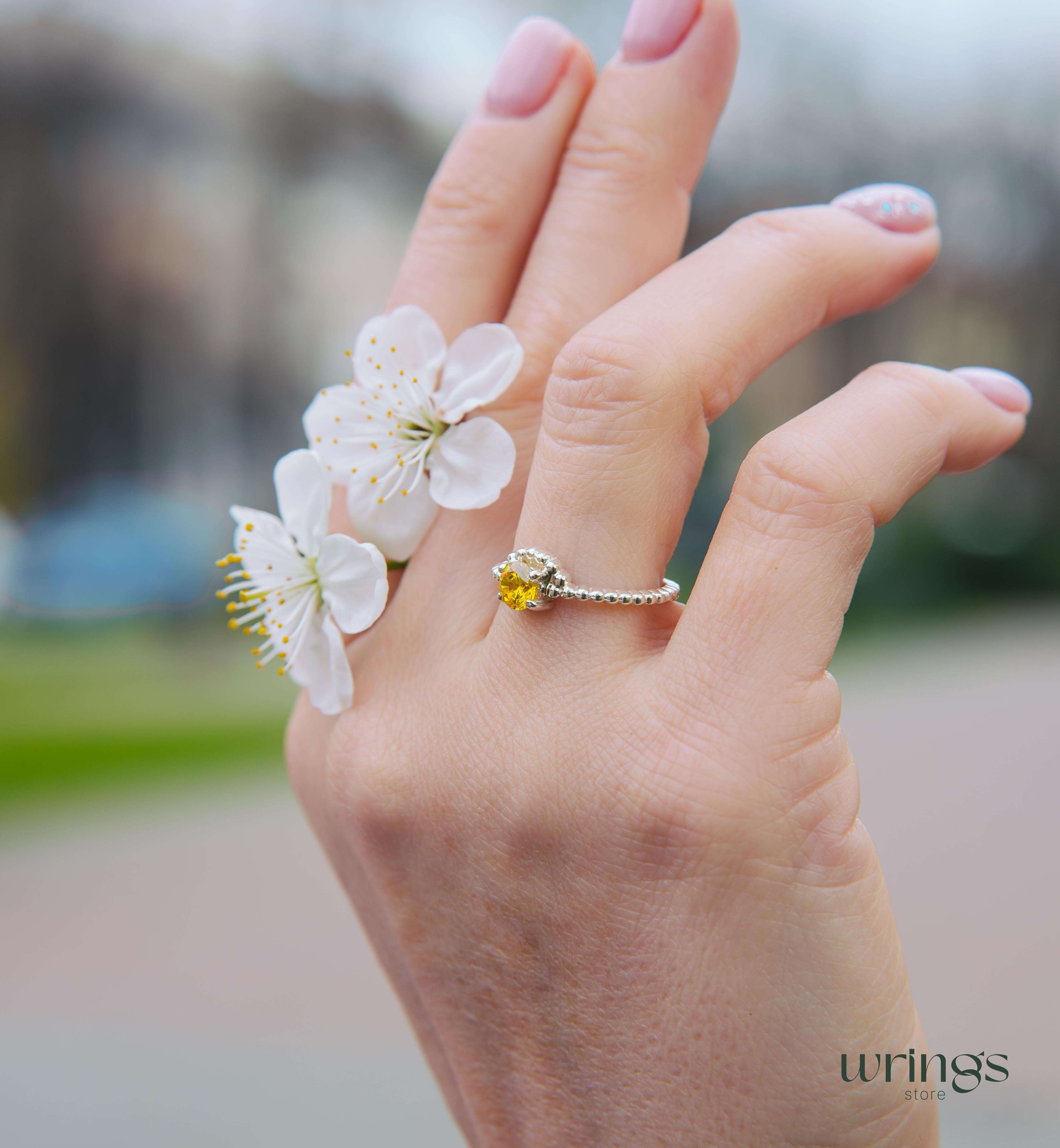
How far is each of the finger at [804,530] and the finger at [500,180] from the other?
0.55 meters

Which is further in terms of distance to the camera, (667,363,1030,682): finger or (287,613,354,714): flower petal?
(287,613,354,714): flower petal

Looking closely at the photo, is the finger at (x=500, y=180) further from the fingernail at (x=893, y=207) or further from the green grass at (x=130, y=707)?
the green grass at (x=130, y=707)

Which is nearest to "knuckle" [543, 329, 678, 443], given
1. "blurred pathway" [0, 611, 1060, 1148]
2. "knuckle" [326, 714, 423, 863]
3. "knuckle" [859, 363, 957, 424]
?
"knuckle" [859, 363, 957, 424]

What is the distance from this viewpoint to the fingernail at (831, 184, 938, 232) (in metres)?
1.20

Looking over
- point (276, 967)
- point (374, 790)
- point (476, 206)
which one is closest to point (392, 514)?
point (374, 790)

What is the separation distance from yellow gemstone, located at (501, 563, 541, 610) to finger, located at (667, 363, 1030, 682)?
0.16 m

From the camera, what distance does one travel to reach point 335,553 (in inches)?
45.9

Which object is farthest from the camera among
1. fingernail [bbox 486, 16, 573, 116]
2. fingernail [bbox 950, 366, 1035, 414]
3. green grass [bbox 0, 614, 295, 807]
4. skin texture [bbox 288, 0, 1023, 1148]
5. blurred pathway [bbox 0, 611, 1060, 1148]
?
green grass [bbox 0, 614, 295, 807]

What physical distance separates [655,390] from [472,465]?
260mm

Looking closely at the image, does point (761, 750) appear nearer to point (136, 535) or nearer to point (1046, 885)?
point (1046, 885)

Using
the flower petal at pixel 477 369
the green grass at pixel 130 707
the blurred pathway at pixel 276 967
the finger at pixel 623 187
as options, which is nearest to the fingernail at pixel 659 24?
the finger at pixel 623 187

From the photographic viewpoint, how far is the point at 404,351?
4.01ft

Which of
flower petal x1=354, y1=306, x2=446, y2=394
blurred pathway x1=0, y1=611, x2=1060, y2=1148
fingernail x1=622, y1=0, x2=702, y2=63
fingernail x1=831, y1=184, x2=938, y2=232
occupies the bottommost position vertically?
blurred pathway x1=0, y1=611, x2=1060, y2=1148

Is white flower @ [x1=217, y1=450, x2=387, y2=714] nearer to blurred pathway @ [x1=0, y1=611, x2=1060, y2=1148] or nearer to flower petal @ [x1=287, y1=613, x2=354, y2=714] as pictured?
flower petal @ [x1=287, y1=613, x2=354, y2=714]
